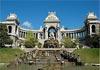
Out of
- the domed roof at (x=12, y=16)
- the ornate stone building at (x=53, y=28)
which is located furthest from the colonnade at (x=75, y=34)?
the domed roof at (x=12, y=16)

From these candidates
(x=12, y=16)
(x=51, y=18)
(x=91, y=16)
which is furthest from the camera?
(x=12, y=16)

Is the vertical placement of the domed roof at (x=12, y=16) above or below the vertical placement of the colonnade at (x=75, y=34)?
above

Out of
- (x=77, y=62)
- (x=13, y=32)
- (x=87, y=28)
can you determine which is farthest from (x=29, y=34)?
(x=77, y=62)

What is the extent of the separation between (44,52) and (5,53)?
9.32m

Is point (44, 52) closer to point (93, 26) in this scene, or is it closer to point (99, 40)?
point (99, 40)

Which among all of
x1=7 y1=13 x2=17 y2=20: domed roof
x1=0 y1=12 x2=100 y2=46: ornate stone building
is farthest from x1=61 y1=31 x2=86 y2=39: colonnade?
x1=7 y1=13 x2=17 y2=20: domed roof

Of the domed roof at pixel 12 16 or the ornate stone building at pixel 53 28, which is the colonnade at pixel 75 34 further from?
the domed roof at pixel 12 16

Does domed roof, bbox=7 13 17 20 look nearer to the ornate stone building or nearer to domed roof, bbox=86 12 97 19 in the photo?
the ornate stone building

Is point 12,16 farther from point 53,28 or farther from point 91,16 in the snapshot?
point 91,16

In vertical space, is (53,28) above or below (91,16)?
below

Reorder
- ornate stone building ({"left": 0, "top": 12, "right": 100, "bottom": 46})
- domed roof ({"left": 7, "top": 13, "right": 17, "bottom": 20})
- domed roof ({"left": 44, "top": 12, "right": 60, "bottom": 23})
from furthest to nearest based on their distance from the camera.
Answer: domed roof ({"left": 44, "top": 12, "right": 60, "bottom": 23}) < domed roof ({"left": 7, "top": 13, "right": 17, "bottom": 20}) < ornate stone building ({"left": 0, "top": 12, "right": 100, "bottom": 46})

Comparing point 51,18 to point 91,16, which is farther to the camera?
point 51,18

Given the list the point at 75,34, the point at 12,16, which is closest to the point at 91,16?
the point at 75,34

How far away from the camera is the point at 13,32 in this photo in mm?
91438
